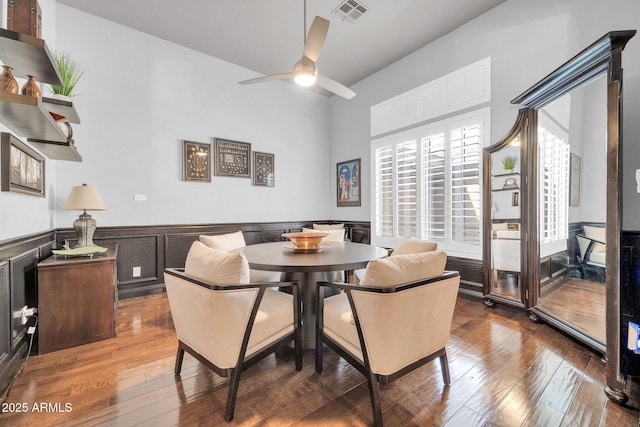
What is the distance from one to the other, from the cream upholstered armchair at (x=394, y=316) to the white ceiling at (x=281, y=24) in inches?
120

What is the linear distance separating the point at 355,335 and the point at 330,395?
0.43 metres

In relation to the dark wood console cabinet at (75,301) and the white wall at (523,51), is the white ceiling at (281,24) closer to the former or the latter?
the white wall at (523,51)

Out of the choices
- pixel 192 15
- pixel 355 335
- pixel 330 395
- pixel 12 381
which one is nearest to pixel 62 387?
pixel 12 381

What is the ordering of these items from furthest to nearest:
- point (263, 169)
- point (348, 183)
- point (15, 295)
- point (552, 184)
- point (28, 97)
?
1. point (348, 183)
2. point (263, 169)
3. point (552, 184)
4. point (15, 295)
5. point (28, 97)

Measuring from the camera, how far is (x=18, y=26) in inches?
Result: 59.9

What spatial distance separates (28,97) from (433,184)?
3.83 meters

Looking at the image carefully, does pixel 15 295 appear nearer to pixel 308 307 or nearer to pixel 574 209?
pixel 308 307

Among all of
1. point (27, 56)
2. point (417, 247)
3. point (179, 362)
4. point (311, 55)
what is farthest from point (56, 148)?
point (417, 247)

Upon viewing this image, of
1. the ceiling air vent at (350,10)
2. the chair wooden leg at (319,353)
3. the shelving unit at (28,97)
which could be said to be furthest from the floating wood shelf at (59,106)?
the ceiling air vent at (350,10)

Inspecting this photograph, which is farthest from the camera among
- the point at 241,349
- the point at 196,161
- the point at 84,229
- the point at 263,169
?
the point at 263,169

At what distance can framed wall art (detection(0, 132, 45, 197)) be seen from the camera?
170 cm

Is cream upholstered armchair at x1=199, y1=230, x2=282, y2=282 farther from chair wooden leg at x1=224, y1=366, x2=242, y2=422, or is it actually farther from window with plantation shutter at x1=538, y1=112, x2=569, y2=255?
window with plantation shutter at x1=538, y1=112, x2=569, y2=255

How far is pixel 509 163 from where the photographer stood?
9.53 feet

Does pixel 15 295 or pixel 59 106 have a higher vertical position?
pixel 59 106
